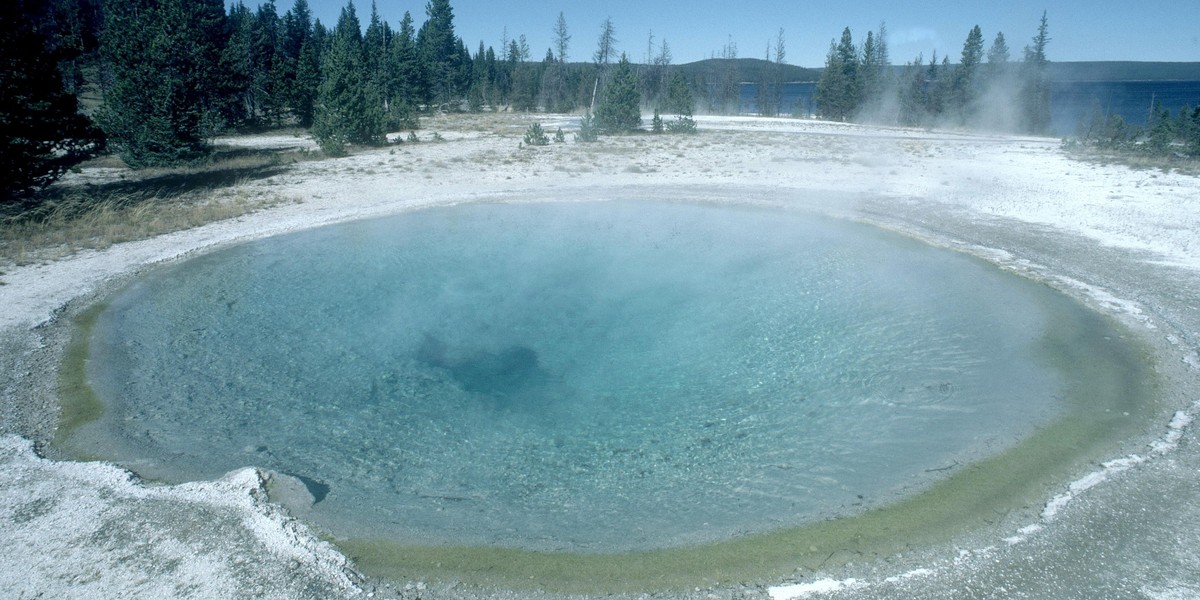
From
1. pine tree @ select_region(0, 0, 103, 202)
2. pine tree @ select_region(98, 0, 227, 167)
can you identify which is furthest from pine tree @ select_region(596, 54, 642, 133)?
pine tree @ select_region(0, 0, 103, 202)

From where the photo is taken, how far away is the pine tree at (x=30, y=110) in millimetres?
11914

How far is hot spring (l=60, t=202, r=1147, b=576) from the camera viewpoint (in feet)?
17.4

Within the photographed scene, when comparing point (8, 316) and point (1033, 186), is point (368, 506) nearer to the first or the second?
point (8, 316)

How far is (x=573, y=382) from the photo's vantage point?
24.0ft

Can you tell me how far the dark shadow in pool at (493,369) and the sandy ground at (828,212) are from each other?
2.41 metres

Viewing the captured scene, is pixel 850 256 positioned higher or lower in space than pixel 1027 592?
higher

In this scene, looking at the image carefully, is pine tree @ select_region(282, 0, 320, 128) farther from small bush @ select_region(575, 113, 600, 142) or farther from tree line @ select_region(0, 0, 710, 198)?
small bush @ select_region(575, 113, 600, 142)

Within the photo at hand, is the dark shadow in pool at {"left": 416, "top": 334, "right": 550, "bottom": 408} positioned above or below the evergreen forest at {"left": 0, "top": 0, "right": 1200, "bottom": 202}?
below

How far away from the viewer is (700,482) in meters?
5.52

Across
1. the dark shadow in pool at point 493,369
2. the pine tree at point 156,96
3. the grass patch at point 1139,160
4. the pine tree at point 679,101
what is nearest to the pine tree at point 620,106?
the pine tree at point 679,101

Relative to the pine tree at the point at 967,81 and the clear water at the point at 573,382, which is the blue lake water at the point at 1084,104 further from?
the clear water at the point at 573,382

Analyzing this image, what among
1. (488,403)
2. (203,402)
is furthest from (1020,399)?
(203,402)

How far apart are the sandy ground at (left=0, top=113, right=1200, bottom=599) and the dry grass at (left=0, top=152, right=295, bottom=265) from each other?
1.86 ft

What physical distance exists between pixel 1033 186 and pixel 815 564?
50.0 ft
